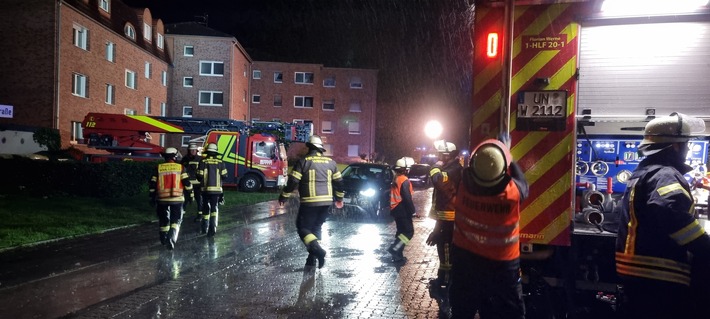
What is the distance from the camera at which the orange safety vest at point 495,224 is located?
367 centimetres

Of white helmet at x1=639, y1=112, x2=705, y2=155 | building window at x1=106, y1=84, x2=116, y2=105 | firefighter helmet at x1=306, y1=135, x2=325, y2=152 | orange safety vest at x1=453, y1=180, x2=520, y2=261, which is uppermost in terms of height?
building window at x1=106, y1=84, x2=116, y2=105

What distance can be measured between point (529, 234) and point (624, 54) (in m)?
1.73

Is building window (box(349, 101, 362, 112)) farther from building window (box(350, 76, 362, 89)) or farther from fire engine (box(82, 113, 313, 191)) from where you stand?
fire engine (box(82, 113, 313, 191))

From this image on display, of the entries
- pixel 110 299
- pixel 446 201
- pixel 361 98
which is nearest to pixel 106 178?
pixel 110 299

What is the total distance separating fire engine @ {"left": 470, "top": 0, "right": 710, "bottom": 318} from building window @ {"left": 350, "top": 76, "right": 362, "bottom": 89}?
50.7 m

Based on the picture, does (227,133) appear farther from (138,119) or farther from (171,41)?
(171,41)

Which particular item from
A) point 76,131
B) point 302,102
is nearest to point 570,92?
point 76,131

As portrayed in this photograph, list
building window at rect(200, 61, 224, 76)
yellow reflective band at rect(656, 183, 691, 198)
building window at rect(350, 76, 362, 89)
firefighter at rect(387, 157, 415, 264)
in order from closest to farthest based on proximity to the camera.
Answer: yellow reflective band at rect(656, 183, 691, 198) < firefighter at rect(387, 157, 415, 264) < building window at rect(200, 61, 224, 76) < building window at rect(350, 76, 362, 89)

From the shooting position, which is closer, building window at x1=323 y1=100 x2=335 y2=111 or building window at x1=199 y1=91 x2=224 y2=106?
building window at x1=199 y1=91 x2=224 y2=106

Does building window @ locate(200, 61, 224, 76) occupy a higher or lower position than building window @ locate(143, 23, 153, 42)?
lower

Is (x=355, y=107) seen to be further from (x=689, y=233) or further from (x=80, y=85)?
(x=689, y=233)

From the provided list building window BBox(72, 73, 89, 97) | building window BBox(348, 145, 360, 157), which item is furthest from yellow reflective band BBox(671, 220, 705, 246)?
building window BBox(348, 145, 360, 157)

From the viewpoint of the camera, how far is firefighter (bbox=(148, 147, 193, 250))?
355 inches

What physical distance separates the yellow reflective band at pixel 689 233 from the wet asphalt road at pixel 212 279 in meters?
2.85
